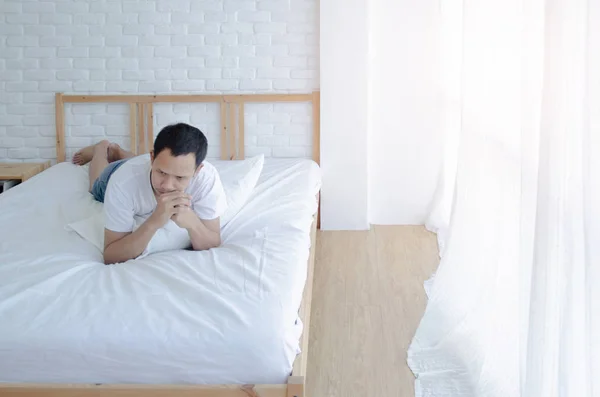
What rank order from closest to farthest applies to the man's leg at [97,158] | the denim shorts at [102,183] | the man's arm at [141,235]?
the man's arm at [141,235] → the denim shorts at [102,183] → the man's leg at [97,158]

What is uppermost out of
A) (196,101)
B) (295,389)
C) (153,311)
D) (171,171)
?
(196,101)

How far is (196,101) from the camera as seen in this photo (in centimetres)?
Answer: 479

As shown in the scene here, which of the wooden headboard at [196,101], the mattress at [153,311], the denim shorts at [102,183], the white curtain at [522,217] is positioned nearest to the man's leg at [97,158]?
the denim shorts at [102,183]

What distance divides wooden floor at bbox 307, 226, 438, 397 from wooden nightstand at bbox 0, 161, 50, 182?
1.66 m

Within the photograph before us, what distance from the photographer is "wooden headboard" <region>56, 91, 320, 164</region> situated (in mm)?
4773

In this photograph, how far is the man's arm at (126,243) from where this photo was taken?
2924 millimetres

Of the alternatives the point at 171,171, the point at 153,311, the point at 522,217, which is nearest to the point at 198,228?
the point at 171,171

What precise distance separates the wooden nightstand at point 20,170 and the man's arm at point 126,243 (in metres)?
1.80

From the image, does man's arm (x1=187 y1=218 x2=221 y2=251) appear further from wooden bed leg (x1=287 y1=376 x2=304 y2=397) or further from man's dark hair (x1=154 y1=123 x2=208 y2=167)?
wooden bed leg (x1=287 y1=376 x2=304 y2=397)

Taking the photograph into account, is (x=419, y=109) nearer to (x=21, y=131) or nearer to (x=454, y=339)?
(x=454, y=339)

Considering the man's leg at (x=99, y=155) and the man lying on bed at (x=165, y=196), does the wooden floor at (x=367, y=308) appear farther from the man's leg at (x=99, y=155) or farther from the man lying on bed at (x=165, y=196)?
the man's leg at (x=99, y=155)

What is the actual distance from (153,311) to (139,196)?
2.20ft

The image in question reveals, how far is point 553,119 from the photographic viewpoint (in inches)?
77.9

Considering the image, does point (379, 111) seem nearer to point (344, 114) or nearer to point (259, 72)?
point (344, 114)
